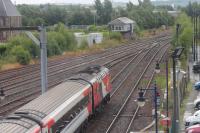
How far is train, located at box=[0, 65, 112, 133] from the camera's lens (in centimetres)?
1546

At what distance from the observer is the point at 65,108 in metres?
18.7

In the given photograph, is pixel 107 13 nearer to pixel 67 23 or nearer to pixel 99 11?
pixel 99 11

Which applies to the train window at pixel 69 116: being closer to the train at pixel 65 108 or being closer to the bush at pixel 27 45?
the train at pixel 65 108

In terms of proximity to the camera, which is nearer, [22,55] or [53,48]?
[22,55]

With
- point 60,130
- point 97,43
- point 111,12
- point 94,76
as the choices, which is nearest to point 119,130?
point 94,76

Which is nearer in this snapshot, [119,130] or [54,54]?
[119,130]

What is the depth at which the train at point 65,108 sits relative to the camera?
50.7 feet

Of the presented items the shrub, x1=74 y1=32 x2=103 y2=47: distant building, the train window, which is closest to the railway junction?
the train window

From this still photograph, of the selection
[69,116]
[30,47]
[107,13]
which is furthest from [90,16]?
[69,116]

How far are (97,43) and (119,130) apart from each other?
5873 centimetres

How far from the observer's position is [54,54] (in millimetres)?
65250

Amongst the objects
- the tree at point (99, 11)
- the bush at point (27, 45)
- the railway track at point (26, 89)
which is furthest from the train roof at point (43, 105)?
the tree at point (99, 11)

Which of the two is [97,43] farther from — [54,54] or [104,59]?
[104,59]

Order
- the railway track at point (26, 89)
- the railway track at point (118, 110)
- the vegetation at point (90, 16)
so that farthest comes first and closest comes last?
the vegetation at point (90, 16)
the railway track at point (26, 89)
the railway track at point (118, 110)
